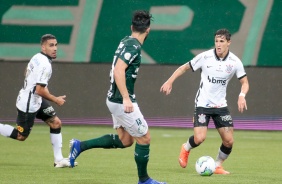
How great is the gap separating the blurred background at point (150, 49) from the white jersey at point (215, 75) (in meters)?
8.31

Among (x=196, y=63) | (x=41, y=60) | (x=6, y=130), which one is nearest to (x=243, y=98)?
(x=196, y=63)

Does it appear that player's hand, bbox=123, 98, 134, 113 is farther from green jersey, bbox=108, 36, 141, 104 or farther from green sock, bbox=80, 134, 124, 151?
green sock, bbox=80, 134, 124, 151

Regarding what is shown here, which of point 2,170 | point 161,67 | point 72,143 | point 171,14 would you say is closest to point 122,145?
point 72,143

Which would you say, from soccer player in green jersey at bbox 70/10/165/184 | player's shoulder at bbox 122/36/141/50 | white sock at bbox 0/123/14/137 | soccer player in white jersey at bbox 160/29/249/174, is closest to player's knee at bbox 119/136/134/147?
soccer player in green jersey at bbox 70/10/165/184

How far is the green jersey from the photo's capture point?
8758 mm

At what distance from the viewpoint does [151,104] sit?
20.1 meters

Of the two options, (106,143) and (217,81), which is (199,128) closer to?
(217,81)

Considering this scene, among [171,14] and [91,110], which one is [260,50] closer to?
[171,14]

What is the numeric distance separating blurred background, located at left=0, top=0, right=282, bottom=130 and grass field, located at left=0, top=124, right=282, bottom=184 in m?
1.74

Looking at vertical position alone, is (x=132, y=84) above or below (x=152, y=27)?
above

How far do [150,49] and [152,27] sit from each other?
57 cm

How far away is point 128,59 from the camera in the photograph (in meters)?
8.73

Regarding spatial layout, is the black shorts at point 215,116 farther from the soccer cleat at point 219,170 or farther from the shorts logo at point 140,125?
the shorts logo at point 140,125

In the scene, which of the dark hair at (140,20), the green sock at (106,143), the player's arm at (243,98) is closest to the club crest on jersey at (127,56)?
the dark hair at (140,20)
